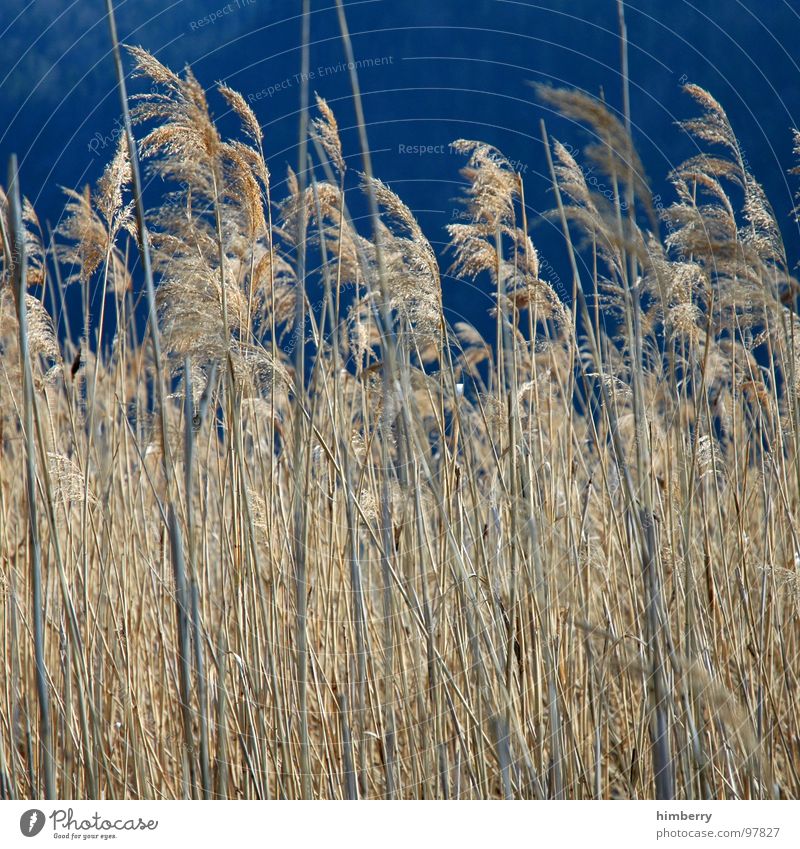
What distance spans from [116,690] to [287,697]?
0.57 metres

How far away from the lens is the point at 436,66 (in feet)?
13.5

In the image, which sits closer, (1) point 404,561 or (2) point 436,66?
(1) point 404,561
